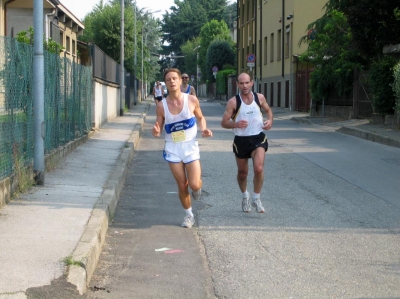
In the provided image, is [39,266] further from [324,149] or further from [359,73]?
[359,73]

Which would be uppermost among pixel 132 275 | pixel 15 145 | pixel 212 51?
pixel 212 51

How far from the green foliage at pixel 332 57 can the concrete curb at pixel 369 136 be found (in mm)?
3997

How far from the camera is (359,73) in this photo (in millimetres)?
25422

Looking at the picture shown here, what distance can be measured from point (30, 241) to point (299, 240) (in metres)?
2.66

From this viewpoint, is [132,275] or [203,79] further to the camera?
[203,79]

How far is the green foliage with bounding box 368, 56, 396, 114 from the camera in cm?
2130

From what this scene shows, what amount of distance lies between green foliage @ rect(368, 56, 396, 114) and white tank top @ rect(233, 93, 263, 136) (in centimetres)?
1359

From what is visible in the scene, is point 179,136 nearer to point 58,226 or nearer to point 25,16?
point 58,226

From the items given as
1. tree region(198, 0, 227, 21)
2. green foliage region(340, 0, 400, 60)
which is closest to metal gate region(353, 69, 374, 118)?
green foliage region(340, 0, 400, 60)

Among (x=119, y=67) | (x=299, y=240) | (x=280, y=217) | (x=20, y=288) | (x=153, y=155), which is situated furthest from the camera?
(x=119, y=67)

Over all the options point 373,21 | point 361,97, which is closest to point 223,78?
point 361,97

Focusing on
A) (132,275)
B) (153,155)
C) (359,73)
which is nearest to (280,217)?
(132,275)

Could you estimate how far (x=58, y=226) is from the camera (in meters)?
6.96

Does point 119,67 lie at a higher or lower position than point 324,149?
higher
